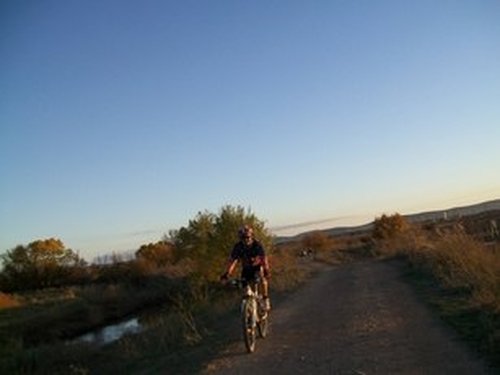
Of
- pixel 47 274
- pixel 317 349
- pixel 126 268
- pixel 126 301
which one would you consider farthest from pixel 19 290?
pixel 317 349

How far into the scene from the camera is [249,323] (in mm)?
12875

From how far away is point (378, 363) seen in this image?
416 inches

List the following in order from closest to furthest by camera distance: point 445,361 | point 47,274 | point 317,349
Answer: point 445,361
point 317,349
point 47,274

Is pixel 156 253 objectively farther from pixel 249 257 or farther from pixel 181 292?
pixel 249 257

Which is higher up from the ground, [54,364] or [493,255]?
[493,255]

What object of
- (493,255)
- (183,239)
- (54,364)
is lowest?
(54,364)

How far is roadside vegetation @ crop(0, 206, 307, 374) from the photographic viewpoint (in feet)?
57.4

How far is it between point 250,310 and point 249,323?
0.95ft

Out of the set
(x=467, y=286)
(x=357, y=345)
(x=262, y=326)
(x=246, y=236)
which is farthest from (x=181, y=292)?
(x=357, y=345)

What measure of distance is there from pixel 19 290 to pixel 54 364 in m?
60.0

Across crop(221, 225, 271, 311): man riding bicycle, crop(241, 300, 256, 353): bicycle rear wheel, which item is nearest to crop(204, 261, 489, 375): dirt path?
crop(241, 300, 256, 353): bicycle rear wheel

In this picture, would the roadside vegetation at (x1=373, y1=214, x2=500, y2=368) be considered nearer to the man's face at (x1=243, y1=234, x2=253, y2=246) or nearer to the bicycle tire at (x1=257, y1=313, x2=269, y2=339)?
the bicycle tire at (x1=257, y1=313, x2=269, y2=339)

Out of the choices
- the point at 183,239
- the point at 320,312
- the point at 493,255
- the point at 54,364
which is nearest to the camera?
the point at 493,255

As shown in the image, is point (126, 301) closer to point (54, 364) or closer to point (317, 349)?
point (54, 364)
